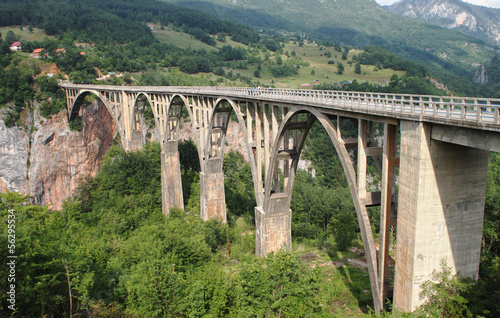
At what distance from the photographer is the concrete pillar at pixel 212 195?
4084 centimetres

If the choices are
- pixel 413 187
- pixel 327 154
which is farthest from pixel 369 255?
pixel 327 154

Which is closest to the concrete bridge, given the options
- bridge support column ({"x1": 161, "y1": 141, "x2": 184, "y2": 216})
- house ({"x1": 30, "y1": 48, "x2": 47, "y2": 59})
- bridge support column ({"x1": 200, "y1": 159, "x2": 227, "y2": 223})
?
bridge support column ({"x1": 200, "y1": 159, "x2": 227, "y2": 223})

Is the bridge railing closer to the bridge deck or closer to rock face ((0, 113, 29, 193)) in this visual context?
the bridge deck

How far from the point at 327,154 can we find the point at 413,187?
7671 cm

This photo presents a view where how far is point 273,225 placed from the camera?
31.0 m

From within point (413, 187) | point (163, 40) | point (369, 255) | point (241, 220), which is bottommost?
point (241, 220)

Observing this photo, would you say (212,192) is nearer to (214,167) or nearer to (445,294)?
(214,167)

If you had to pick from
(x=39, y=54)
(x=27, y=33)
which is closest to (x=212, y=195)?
(x=39, y=54)

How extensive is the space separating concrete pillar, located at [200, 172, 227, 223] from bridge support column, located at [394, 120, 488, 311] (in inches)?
1058

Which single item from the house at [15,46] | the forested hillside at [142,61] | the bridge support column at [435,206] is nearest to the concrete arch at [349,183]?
the bridge support column at [435,206]

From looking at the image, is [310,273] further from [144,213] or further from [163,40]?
[163,40]

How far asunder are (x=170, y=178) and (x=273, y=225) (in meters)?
20.9

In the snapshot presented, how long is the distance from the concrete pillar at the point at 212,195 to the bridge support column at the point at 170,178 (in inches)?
305

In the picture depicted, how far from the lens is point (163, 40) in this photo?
156625mm
